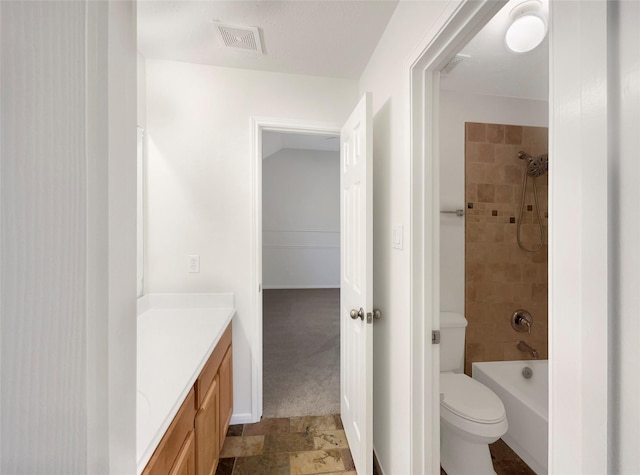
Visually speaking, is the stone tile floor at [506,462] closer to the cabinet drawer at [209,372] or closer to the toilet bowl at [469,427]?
the toilet bowl at [469,427]

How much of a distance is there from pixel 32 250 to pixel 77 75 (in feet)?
0.55

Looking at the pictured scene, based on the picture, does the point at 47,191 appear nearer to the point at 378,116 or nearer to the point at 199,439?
the point at 199,439

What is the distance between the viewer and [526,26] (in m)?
1.22

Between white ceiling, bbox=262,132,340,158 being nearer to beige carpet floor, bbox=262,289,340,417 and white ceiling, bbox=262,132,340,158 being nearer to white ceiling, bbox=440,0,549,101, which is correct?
white ceiling, bbox=440,0,549,101

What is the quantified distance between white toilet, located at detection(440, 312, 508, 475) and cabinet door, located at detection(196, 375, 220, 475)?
1.22 meters

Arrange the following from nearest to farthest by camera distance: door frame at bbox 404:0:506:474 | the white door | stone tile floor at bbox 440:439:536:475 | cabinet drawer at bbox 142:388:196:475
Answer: cabinet drawer at bbox 142:388:196:475 < door frame at bbox 404:0:506:474 < the white door < stone tile floor at bbox 440:439:536:475

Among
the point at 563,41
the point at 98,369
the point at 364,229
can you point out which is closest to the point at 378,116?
the point at 364,229

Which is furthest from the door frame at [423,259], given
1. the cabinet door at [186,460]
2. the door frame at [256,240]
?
the door frame at [256,240]

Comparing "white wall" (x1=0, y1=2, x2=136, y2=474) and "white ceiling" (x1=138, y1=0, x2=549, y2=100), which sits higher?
"white ceiling" (x1=138, y1=0, x2=549, y2=100)

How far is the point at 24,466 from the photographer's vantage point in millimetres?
236

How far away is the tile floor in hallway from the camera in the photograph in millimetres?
1480

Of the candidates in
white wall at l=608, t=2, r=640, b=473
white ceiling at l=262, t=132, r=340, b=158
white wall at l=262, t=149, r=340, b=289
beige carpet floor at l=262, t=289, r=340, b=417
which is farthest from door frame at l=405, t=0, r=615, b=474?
white wall at l=262, t=149, r=340, b=289

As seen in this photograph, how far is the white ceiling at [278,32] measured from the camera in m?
1.30

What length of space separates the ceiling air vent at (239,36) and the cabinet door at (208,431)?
6.22 ft
